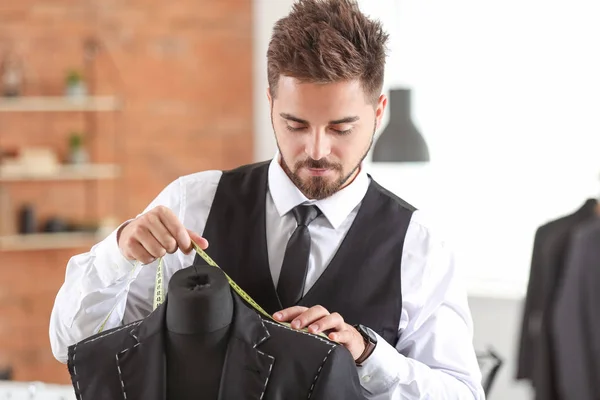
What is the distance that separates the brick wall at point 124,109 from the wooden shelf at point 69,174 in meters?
0.08

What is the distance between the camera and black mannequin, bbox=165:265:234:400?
4.50ft

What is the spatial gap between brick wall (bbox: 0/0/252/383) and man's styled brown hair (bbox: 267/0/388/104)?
3689 millimetres

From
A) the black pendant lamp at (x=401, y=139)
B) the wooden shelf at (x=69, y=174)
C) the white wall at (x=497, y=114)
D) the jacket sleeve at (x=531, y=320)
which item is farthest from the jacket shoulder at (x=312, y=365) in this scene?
the wooden shelf at (x=69, y=174)

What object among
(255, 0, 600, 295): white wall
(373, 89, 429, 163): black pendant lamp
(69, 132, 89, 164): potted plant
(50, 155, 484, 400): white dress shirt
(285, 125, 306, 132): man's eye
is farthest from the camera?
(69, 132, 89, 164): potted plant

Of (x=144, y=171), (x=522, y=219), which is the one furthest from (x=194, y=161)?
(x=522, y=219)

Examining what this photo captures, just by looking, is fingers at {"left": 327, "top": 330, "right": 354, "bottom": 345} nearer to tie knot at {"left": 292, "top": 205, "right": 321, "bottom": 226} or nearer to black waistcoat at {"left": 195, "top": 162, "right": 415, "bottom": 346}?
black waistcoat at {"left": 195, "top": 162, "right": 415, "bottom": 346}

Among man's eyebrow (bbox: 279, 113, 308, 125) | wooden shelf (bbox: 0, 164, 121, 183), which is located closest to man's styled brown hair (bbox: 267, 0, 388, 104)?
man's eyebrow (bbox: 279, 113, 308, 125)

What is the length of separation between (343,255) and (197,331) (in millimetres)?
453

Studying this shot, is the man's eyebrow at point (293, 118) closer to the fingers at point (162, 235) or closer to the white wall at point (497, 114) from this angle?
the fingers at point (162, 235)

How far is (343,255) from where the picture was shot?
5.72 ft

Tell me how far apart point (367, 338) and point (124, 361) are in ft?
1.43

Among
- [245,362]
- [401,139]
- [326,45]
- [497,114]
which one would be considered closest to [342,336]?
[245,362]

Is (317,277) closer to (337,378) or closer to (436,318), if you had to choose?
(436,318)

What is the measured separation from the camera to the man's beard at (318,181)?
5.24 ft
